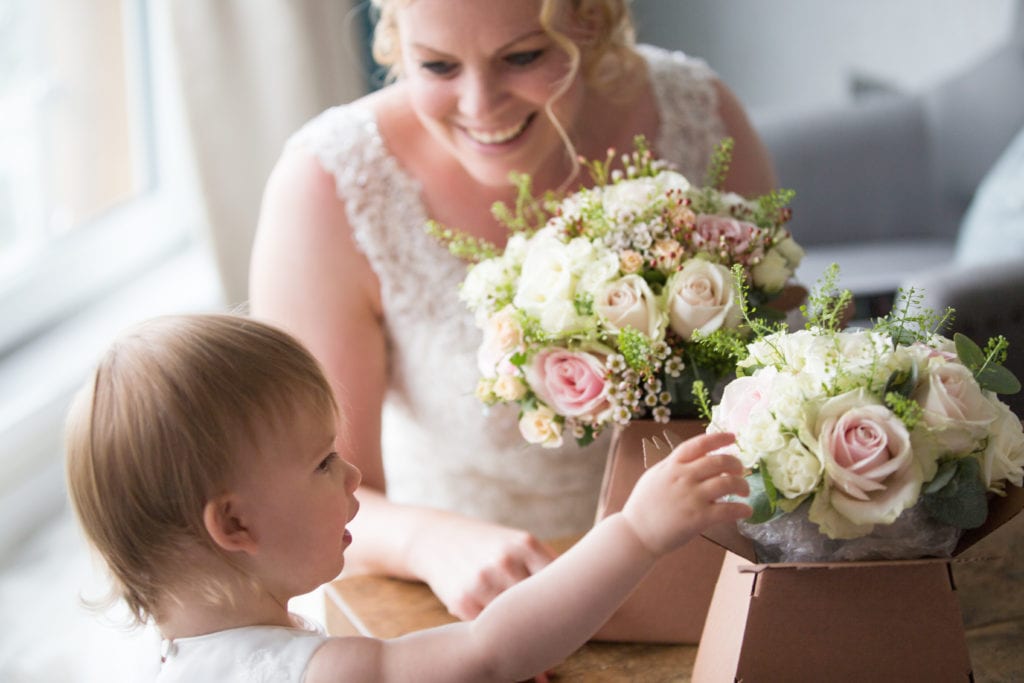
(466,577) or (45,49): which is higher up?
(45,49)

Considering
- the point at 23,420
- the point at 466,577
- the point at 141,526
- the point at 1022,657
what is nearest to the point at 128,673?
the point at 23,420

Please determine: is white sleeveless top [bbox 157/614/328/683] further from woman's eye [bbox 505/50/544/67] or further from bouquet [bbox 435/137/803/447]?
woman's eye [bbox 505/50/544/67]

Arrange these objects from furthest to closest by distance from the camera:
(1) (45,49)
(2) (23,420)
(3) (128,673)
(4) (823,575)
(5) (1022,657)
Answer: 1. (1) (45,49)
2. (2) (23,420)
3. (3) (128,673)
4. (5) (1022,657)
5. (4) (823,575)

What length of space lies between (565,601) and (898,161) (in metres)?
3.13

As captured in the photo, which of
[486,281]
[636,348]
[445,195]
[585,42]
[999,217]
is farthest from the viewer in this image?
[999,217]

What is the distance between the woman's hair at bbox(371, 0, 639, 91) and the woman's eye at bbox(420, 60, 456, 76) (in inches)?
3.5

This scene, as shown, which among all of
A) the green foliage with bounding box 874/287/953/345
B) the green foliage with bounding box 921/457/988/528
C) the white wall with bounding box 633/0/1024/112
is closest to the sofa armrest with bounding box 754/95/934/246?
the white wall with bounding box 633/0/1024/112

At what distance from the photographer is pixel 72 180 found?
3461 millimetres

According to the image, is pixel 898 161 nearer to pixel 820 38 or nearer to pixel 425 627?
pixel 820 38

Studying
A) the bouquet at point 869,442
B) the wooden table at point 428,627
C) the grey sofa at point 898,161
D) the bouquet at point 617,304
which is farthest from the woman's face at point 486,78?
the grey sofa at point 898,161

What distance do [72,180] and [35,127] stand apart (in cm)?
23

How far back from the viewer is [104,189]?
3.61m

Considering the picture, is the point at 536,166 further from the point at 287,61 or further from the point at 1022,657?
the point at 287,61

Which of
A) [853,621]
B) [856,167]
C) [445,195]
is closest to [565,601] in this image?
[853,621]
